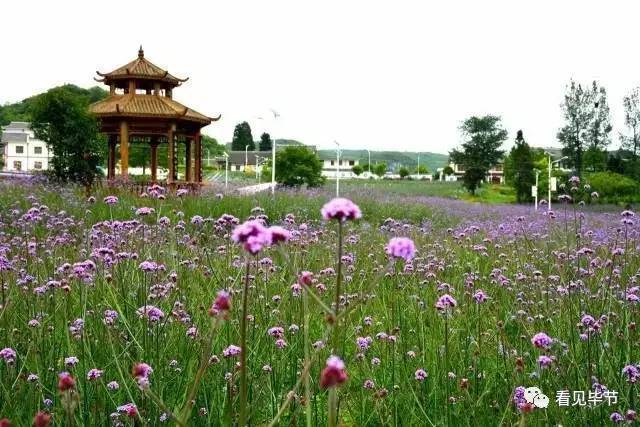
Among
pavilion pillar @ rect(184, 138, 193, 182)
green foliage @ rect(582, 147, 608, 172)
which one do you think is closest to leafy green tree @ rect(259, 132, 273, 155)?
green foliage @ rect(582, 147, 608, 172)

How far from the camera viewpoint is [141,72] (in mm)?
20609

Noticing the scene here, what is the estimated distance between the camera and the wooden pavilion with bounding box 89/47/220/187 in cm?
1939

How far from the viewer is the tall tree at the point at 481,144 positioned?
62531mm

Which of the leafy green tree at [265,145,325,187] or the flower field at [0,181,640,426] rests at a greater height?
the leafy green tree at [265,145,325,187]

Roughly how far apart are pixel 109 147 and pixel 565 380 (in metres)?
20.2

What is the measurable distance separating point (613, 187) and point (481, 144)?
35.2m

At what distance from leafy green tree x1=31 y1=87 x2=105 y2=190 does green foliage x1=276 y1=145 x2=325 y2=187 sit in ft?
55.9

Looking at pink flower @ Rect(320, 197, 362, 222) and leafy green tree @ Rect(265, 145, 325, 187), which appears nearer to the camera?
pink flower @ Rect(320, 197, 362, 222)

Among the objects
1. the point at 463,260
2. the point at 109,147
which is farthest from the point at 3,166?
the point at 463,260

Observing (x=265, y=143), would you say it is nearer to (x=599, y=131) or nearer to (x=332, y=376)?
(x=599, y=131)

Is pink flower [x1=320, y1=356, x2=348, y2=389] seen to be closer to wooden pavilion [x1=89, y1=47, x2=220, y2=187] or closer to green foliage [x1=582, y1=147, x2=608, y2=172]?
wooden pavilion [x1=89, y1=47, x2=220, y2=187]

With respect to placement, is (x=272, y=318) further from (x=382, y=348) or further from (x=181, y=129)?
(x=181, y=129)

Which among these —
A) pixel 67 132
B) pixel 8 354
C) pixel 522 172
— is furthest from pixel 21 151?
pixel 8 354

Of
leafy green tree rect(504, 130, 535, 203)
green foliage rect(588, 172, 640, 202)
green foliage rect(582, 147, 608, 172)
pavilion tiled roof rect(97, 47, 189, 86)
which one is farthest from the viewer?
green foliage rect(582, 147, 608, 172)
